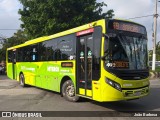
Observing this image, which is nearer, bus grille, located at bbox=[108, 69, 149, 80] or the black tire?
bus grille, located at bbox=[108, 69, 149, 80]

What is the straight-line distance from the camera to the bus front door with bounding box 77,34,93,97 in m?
10.3

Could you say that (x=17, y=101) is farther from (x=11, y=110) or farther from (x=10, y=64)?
(x=10, y=64)

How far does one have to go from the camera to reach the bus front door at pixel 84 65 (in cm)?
1032

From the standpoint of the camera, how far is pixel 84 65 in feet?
35.1

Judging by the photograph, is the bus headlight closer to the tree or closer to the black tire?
the black tire

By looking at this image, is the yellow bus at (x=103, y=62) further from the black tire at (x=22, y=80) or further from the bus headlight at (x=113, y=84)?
the black tire at (x=22, y=80)

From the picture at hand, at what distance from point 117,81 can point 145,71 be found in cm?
148

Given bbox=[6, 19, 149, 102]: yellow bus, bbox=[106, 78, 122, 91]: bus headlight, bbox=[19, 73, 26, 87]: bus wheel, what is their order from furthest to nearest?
bbox=[19, 73, 26, 87]: bus wheel, bbox=[6, 19, 149, 102]: yellow bus, bbox=[106, 78, 122, 91]: bus headlight

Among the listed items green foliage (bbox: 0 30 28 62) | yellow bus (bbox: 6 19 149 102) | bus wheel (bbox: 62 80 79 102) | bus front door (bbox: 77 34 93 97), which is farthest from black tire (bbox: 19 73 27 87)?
green foliage (bbox: 0 30 28 62)

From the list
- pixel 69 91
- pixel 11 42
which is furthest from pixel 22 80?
pixel 11 42

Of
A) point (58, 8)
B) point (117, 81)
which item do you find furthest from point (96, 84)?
point (58, 8)

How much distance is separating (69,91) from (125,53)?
332 centimetres

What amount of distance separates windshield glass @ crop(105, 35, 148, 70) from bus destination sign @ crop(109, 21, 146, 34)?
0.29 meters

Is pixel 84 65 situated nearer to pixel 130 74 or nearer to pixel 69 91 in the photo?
pixel 69 91
